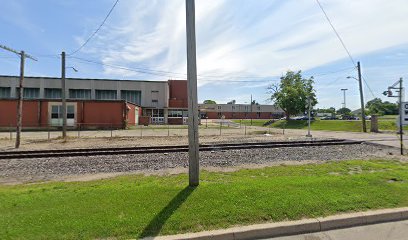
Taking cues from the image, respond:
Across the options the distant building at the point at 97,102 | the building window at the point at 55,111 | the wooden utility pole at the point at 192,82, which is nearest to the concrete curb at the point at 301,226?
the wooden utility pole at the point at 192,82

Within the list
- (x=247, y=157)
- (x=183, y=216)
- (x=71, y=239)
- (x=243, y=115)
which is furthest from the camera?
(x=243, y=115)

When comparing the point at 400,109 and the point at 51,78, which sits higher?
the point at 51,78

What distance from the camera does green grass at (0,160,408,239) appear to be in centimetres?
389

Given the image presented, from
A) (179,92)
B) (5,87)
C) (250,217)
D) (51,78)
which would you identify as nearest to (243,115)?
(179,92)

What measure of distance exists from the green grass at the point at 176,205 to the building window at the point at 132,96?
171ft

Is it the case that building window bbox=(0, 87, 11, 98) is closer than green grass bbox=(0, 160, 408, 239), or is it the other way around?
green grass bbox=(0, 160, 408, 239)

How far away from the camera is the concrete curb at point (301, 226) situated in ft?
12.7

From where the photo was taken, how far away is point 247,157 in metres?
11.5

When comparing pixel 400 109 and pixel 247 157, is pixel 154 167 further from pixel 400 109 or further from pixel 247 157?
pixel 400 109

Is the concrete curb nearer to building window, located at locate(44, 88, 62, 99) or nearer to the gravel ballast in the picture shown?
the gravel ballast

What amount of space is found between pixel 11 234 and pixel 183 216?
8.13ft

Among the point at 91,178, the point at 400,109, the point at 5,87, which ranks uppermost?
the point at 5,87

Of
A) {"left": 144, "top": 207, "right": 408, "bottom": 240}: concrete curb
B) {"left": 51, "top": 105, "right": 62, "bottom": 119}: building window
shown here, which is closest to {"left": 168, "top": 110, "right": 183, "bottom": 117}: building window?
{"left": 51, "top": 105, "right": 62, "bottom": 119}: building window

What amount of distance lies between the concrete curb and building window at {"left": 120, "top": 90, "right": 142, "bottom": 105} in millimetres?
55488
